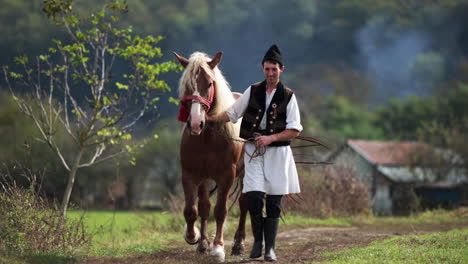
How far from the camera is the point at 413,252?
7.73 meters

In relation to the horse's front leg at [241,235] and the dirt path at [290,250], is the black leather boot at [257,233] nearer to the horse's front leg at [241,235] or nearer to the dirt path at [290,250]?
the dirt path at [290,250]

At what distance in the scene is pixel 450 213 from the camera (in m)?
18.8

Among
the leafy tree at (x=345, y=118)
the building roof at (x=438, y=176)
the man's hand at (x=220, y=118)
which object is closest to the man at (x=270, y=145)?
the man's hand at (x=220, y=118)

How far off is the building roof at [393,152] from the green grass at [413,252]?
71.9ft

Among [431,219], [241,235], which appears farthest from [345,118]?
→ [241,235]

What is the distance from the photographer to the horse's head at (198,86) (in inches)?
299

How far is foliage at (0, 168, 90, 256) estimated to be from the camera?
24.6ft

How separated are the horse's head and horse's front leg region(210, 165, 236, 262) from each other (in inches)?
35.7

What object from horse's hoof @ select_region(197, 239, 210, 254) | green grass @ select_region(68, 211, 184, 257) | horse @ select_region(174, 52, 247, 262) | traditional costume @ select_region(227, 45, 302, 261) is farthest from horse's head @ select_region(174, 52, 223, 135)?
green grass @ select_region(68, 211, 184, 257)

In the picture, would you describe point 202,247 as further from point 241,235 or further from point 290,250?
point 290,250

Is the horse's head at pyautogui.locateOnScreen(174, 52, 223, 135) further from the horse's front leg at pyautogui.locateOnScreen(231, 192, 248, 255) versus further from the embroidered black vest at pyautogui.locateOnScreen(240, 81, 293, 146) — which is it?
→ the horse's front leg at pyautogui.locateOnScreen(231, 192, 248, 255)

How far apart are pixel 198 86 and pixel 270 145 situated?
1.11 m

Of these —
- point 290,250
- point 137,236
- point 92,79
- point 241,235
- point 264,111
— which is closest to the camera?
point 264,111

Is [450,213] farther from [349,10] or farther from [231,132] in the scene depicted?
[349,10]
